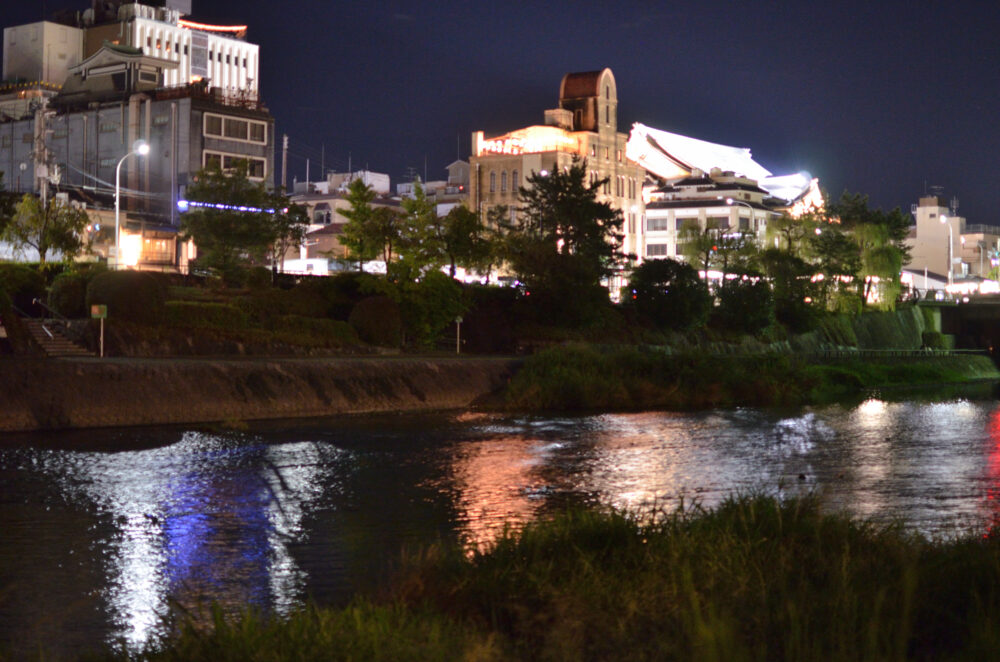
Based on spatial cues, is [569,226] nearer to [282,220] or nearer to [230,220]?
[282,220]

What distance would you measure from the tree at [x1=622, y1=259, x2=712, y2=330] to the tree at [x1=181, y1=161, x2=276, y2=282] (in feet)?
77.6

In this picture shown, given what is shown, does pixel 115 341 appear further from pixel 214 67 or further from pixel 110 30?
pixel 214 67

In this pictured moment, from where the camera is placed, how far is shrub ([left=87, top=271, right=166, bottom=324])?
43.7 m

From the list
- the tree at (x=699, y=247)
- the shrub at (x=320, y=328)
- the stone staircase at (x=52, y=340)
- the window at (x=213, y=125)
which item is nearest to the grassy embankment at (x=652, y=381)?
the shrub at (x=320, y=328)

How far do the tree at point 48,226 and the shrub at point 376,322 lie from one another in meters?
17.1

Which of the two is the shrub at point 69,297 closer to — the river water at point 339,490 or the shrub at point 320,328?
the shrub at point 320,328

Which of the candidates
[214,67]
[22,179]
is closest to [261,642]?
[22,179]

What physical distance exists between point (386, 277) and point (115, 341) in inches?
724

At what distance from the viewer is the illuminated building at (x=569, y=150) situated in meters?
121

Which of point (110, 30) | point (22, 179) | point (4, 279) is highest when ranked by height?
point (110, 30)

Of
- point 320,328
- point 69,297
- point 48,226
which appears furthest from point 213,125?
point 69,297

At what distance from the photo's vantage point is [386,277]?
58125 millimetres

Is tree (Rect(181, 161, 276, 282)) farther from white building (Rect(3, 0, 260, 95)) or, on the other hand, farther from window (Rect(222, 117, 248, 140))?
white building (Rect(3, 0, 260, 95))

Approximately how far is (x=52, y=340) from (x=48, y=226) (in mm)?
20264
